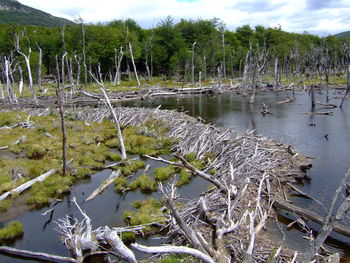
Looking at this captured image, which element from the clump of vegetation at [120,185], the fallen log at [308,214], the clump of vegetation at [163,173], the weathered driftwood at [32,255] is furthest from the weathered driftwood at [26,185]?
the fallen log at [308,214]

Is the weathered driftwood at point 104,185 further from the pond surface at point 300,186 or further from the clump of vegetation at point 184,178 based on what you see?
the clump of vegetation at point 184,178

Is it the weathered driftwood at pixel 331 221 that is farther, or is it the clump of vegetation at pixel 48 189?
the clump of vegetation at pixel 48 189

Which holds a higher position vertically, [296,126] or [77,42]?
[77,42]

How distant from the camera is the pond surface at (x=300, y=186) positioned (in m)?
13.2

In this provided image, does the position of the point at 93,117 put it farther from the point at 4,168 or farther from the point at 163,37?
the point at 163,37

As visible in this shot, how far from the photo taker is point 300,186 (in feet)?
58.0

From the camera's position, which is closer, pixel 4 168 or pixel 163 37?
pixel 4 168

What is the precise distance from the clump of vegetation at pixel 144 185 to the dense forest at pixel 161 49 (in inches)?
1995

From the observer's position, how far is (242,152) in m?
19.7

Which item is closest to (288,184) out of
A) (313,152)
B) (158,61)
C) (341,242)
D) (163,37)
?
(341,242)

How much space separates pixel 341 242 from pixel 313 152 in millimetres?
11788

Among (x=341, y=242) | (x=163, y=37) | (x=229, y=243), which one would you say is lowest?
(x=341, y=242)

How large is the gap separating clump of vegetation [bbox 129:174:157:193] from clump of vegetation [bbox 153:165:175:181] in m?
0.84

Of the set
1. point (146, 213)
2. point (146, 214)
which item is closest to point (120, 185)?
point (146, 213)
